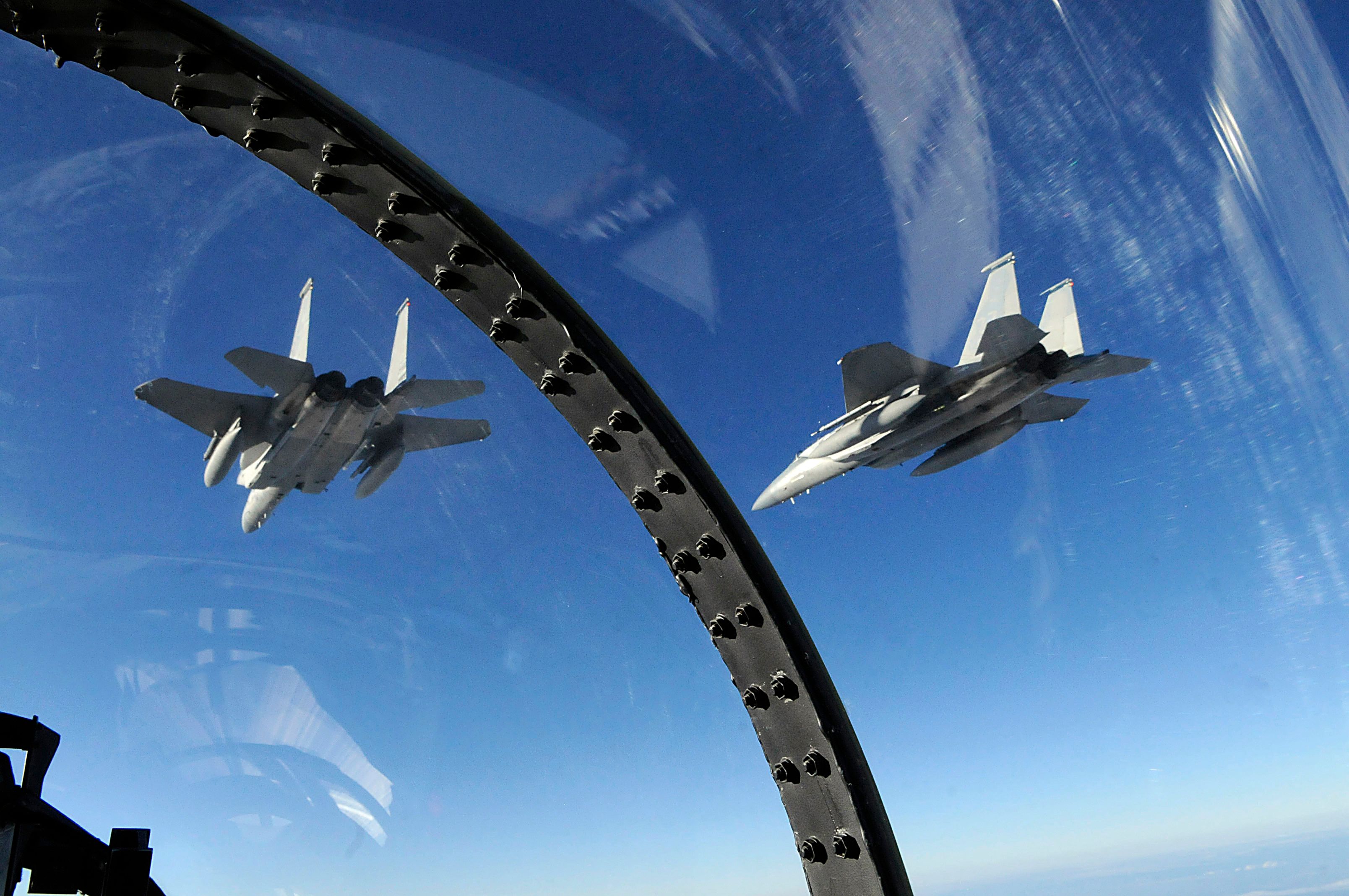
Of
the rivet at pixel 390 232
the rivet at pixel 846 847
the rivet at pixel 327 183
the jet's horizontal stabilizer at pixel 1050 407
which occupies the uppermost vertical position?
the jet's horizontal stabilizer at pixel 1050 407

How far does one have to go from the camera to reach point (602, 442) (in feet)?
9.36

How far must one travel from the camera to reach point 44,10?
2479 mm

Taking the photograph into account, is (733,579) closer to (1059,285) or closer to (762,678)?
(762,678)

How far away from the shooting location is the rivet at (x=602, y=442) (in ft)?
9.30

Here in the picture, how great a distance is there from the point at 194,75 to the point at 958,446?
69.3ft

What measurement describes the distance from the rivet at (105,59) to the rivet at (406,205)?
3.42 ft

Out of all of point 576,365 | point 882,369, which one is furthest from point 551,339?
point 882,369

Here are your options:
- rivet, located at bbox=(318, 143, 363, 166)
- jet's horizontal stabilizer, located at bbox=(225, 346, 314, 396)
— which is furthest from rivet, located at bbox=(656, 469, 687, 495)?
jet's horizontal stabilizer, located at bbox=(225, 346, 314, 396)

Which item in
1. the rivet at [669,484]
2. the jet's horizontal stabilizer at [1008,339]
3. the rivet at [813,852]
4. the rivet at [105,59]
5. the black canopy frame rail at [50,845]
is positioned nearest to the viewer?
the black canopy frame rail at [50,845]

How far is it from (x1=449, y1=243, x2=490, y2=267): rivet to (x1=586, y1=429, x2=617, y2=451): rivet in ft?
2.54

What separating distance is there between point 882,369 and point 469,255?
60.8ft

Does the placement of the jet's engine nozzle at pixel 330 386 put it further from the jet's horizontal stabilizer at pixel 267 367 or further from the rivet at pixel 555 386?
the rivet at pixel 555 386

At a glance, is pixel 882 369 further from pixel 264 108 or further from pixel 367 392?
pixel 264 108

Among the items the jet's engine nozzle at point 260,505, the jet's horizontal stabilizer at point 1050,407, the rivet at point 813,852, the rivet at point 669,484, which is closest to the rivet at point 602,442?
the rivet at point 669,484
